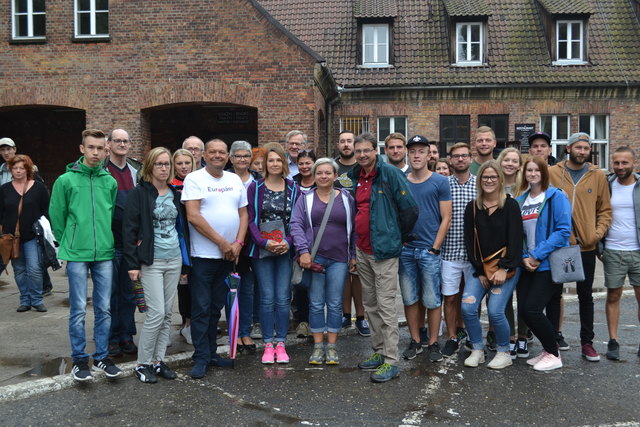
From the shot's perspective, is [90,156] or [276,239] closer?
[90,156]

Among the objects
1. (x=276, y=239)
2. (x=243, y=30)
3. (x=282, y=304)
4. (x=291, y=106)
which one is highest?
(x=243, y=30)

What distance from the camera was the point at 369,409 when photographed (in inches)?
185

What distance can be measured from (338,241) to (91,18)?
12.3m

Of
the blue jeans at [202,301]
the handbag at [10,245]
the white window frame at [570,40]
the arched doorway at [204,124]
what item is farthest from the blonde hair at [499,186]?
the white window frame at [570,40]

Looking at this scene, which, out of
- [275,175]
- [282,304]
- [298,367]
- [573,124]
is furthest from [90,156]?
[573,124]

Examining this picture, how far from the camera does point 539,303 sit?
5.66 meters

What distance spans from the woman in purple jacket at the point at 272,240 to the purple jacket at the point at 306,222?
10 centimetres

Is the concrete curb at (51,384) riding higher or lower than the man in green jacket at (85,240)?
lower

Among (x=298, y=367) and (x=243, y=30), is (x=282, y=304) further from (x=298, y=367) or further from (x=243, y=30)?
(x=243, y=30)

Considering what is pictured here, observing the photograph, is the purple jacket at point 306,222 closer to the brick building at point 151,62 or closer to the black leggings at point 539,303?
the black leggings at point 539,303

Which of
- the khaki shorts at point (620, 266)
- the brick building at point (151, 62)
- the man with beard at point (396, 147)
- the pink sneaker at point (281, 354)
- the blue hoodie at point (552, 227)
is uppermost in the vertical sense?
the brick building at point (151, 62)

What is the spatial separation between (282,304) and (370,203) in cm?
128

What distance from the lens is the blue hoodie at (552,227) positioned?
559 centimetres

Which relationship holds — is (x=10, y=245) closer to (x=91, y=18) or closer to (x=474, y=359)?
(x=474, y=359)
